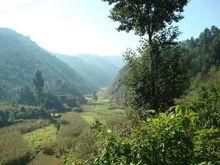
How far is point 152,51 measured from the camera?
22.9 m

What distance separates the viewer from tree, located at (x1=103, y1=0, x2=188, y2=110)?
22156 mm

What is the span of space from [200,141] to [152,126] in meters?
0.72

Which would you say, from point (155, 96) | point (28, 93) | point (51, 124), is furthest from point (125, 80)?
point (28, 93)

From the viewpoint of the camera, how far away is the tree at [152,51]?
22.2m

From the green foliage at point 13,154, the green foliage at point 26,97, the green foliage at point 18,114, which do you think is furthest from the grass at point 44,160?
the green foliage at point 26,97

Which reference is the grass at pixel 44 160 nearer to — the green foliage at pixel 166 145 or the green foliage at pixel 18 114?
the green foliage at pixel 166 145

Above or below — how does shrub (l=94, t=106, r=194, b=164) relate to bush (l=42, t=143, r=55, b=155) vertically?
above

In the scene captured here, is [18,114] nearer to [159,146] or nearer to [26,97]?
[26,97]

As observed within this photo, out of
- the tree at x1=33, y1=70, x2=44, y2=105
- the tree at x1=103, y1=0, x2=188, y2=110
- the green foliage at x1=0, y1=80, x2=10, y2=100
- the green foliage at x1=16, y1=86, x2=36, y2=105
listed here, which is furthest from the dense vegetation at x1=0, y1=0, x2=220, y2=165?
the green foliage at x1=0, y1=80, x2=10, y2=100

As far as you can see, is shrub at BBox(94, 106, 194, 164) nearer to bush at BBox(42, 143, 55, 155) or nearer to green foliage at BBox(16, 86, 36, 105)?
bush at BBox(42, 143, 55, 155)

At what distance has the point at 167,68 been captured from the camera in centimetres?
2308

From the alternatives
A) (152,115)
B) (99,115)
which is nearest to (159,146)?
(152,115)

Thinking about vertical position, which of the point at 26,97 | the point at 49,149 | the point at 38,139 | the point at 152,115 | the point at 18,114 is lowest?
the point at 38,139

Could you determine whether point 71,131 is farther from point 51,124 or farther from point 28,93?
point 28,93
